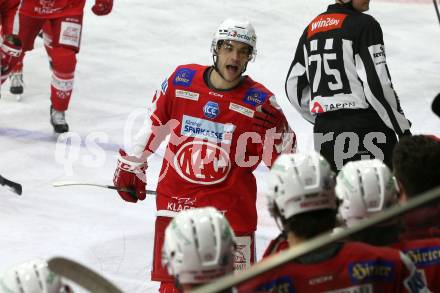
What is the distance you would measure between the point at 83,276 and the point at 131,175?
2.08 meters

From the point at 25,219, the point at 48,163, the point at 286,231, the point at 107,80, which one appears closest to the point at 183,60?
the point at 107,80

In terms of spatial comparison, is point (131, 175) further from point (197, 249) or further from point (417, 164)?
point (197, 249)

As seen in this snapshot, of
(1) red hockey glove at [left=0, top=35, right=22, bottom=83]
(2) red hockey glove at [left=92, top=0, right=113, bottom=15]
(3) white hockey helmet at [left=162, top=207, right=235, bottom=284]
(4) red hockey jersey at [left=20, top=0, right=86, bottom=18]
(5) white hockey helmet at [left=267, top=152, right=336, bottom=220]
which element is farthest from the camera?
(2) red hockey glove at [left=92, top=0, right=113, bottom=15]

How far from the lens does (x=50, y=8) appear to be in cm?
681

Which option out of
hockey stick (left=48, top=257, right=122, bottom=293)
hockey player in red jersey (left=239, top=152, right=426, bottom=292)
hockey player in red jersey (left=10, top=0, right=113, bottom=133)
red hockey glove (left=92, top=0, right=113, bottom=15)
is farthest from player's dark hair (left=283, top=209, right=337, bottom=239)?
red hockey glove (left=92, top=0, right=113, bottom=15)

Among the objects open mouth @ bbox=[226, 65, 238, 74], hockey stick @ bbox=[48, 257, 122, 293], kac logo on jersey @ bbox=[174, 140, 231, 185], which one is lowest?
kac logo on jersey @ bbox=[174, 140, 231, 185]

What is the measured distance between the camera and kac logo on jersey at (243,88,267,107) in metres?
4.18

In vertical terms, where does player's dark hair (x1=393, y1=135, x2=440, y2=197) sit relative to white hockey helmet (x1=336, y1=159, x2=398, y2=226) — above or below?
above

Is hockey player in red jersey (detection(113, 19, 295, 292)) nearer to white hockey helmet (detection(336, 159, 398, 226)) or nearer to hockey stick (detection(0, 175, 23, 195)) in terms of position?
white hockey helmet (detection(336, 159, 398, 226))

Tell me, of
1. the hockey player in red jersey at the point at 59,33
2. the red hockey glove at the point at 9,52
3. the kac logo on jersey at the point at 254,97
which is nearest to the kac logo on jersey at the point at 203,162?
the kac logo on jersey at the point at 254,97

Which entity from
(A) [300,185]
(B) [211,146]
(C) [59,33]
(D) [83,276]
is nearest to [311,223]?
(A) [300,185]

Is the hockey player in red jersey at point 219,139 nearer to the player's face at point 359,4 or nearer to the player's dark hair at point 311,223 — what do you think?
the player's face at point 359,4

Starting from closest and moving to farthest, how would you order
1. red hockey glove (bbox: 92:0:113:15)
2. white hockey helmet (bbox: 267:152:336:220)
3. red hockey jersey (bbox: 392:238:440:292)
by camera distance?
red hockey jersey (bbox: 392:238:440:292) → white hockey helmet (bbox: 267:152:336:220) → red hockey glove (bbox: 92:0:113:15)

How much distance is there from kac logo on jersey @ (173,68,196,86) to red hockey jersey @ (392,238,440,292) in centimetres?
176
